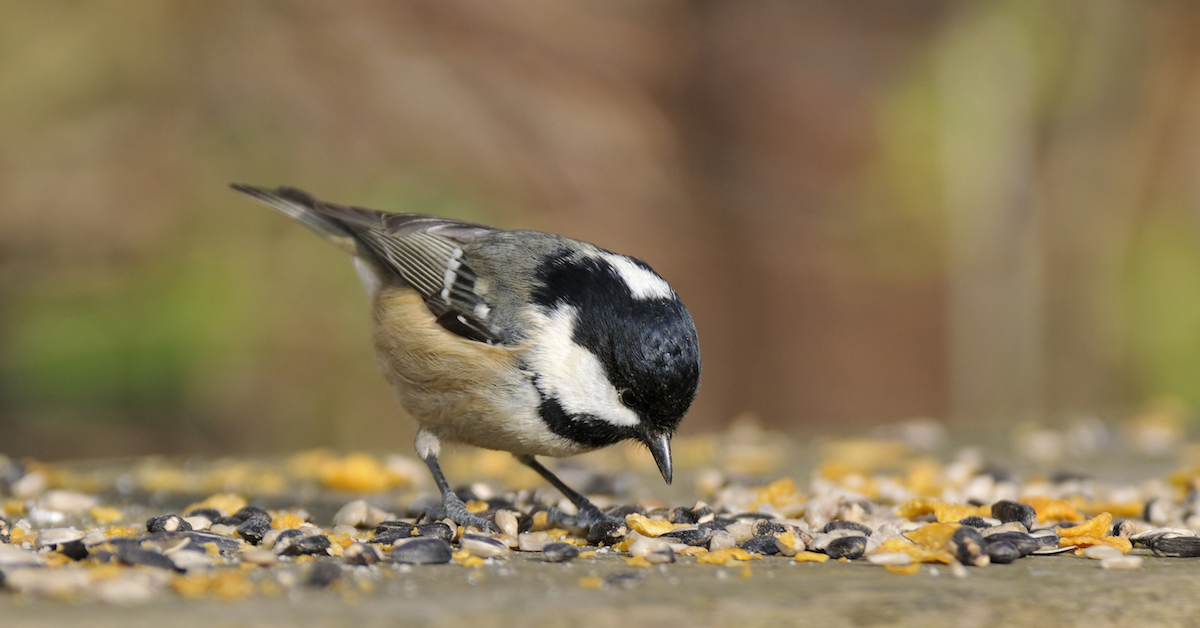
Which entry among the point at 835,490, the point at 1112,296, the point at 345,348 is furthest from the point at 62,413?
the point at 1112,296

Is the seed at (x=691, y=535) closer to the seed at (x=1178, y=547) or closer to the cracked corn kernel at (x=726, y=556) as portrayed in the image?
the cracked corn kernel at (x=726, y=556)

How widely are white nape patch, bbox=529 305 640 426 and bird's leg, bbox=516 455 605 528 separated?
0.82ft

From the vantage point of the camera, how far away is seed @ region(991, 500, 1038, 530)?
7.69 feet

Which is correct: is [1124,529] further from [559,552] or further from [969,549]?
[559,552]

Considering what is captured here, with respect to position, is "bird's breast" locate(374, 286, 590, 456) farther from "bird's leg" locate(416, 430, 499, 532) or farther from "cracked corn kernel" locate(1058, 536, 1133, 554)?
"cracked corn kernel" locate(1058, 536, 1133, 554)

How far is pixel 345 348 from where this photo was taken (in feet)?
21.5

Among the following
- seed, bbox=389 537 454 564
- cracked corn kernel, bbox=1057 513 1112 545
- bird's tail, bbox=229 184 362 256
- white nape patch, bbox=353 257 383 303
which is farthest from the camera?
bird's tail, bbox=229 184 362 256

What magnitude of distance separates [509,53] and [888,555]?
7.28 metres

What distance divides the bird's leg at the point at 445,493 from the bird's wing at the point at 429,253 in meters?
0.33

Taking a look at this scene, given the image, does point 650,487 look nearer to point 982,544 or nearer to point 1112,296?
point 982,544

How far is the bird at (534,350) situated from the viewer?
2.34 metres

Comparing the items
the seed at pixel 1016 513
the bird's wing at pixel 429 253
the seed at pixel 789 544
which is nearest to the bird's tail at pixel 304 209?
the bird's wing at pixel 429 253

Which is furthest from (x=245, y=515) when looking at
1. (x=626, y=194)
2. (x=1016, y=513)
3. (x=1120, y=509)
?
(x=626, y=194)

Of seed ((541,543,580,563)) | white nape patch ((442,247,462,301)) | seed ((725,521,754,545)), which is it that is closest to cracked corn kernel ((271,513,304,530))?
seed ((541,543,580,563))
